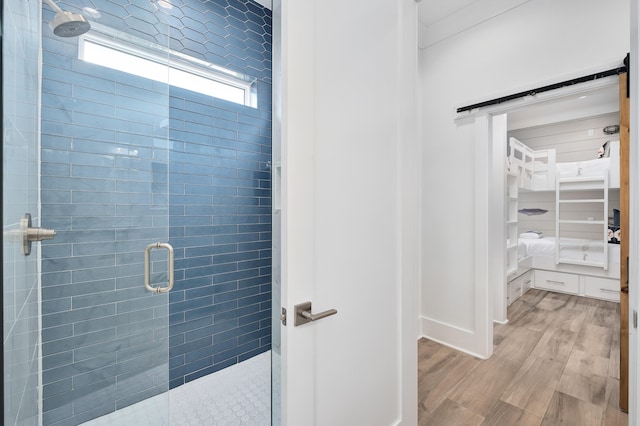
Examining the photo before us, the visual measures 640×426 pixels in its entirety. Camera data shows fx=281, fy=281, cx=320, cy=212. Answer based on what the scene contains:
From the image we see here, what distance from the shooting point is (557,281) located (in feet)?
14.0

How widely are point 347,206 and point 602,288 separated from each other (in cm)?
483

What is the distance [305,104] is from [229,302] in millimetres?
1827

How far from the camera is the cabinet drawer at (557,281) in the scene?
412cm

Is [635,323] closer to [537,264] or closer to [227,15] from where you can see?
[227,15]

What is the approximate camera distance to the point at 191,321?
2053mm

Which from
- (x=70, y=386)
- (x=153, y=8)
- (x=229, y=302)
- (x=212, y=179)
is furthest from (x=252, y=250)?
(x=153, y=8)

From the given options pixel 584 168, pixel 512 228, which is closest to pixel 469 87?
pixel 512 228

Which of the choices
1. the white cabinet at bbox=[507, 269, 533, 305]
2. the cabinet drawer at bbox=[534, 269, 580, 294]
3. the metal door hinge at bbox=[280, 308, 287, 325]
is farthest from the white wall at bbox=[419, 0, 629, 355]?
the cabinet drawer at bbox=[534, 269, 580, 294]

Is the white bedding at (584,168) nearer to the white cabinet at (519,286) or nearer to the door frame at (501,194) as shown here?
the white cabinet at (519,286)

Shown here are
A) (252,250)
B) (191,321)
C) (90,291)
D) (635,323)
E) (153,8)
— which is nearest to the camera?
(635,323)

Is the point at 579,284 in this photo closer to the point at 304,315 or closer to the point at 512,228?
the point at 512,228

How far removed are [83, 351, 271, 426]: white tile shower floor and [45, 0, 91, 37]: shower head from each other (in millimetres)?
1923

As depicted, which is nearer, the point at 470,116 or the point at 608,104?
the point at 470,116

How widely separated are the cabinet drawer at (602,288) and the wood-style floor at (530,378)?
963 millimetres
